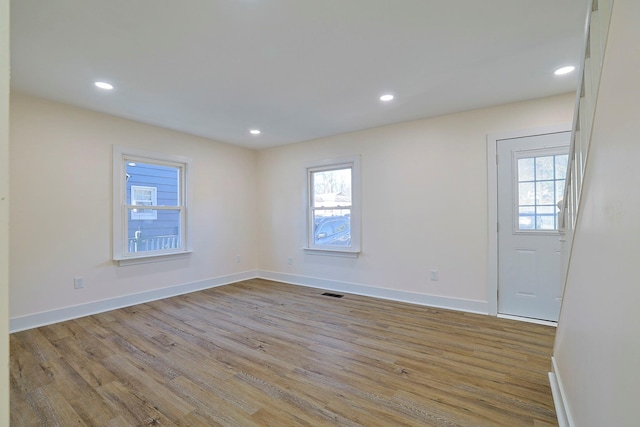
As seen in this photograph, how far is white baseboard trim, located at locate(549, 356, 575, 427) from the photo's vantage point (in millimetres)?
1501

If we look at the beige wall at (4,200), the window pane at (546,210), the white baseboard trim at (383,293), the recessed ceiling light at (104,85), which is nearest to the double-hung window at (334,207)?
the white baseboard trim at (383,293)

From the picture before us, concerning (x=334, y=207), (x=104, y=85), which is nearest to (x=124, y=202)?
(x=104, y=85)

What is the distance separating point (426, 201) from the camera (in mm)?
3859

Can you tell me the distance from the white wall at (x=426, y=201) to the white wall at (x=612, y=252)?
7.25 ft

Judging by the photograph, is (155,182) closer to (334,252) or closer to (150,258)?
(150,258)

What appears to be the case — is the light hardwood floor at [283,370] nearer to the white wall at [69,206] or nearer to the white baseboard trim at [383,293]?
the white baseboard trim at [383,293]

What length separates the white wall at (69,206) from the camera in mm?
3078

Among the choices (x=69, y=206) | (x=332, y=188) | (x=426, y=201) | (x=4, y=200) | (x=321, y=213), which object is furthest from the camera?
(x=321, y=213)

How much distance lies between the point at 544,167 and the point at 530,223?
0.62 m

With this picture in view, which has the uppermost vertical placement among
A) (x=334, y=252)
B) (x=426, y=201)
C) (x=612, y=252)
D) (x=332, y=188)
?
(x=332, y=188)

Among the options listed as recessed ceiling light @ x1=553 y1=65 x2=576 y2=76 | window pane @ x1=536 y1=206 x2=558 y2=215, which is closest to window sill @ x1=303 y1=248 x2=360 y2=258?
window pane @ x1=536 y1=206 x2=558 y2=215

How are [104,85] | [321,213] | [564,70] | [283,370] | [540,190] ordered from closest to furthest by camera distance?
[283,370] < [564,70] < [104,85] < [540,190] < [321,213]

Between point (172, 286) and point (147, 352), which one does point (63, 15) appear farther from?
point (172, 286)

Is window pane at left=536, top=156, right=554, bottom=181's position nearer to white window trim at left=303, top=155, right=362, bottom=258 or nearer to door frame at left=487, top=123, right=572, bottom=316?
door frame at left=487, top=123, right=572, bottom=316
